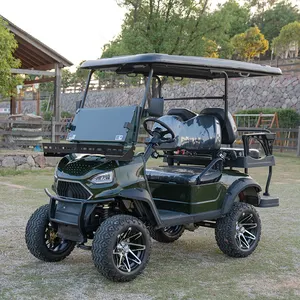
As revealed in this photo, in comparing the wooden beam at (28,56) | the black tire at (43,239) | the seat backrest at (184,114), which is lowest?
the black tire at (43,239)

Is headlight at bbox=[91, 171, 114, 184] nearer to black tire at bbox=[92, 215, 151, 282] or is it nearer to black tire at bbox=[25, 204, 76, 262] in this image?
black tire at bbox=[92, 215, 151, 282]

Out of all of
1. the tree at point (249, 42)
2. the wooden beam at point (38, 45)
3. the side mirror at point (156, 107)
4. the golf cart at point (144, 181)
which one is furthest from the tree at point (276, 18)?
the side mirror at point (156, 107)

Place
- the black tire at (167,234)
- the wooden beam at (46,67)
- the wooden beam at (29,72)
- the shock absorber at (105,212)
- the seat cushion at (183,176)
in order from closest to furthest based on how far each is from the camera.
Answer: the shock absorber at (105,212) < the seat cushion at (183,176) < the black tire at (167,234) < the wooden beam at (29,72) < the wooden beam at (46,67)

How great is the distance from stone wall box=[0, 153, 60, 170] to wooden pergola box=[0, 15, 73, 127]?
7.94 feet

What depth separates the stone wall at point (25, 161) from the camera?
14.0 m

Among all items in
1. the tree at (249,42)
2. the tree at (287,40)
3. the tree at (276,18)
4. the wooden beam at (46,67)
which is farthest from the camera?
the tree at (276,18)

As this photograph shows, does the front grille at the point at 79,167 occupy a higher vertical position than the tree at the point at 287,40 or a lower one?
lower

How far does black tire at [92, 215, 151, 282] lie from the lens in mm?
4477

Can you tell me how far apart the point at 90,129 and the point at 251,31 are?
102 ft

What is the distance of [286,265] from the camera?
540 centimetres

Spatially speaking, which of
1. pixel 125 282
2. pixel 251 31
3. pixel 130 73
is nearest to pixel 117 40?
pixel 251 31

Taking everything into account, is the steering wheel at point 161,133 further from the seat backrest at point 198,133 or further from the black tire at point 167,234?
the black tire at point 167,234

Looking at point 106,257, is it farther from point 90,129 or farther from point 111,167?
point 90,129

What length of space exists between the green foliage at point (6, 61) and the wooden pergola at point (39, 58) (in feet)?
0.91
